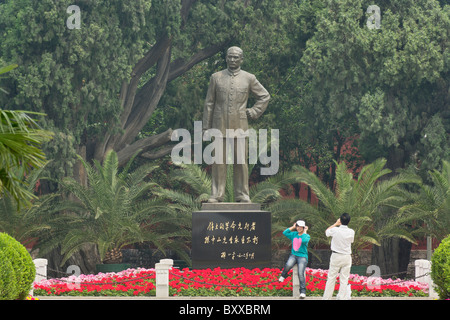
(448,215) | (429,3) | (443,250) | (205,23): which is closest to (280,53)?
(205,23)

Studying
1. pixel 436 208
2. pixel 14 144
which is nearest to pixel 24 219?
pixel 14 144

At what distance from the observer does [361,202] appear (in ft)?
58.5

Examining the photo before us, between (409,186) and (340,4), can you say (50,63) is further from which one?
(409,186)

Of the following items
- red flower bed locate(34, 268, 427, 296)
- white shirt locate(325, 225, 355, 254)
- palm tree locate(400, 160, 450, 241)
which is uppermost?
palm tree locate(400, 160, 450, 241)

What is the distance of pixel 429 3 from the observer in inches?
808

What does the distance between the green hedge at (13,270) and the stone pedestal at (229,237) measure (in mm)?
3896

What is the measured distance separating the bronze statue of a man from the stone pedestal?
65cm

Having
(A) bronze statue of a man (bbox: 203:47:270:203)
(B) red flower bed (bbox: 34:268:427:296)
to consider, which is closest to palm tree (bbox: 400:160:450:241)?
Result: (B) red flower bed (bbox: 34:268:427:296)

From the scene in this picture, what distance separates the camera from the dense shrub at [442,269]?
10852 mm

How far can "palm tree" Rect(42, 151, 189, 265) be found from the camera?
57.5 ft

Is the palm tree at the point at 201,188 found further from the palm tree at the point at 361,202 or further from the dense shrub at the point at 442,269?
the dense shrub at the point at 442,269

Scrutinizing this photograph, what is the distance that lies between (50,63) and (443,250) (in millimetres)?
11356

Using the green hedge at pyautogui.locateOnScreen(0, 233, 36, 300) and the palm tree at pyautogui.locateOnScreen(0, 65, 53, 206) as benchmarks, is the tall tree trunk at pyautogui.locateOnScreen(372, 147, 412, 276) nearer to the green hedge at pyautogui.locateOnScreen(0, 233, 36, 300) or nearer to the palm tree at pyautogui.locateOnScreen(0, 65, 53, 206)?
the green hedge at pyautogui.locateOnScreen(0, 233, 36, 300)

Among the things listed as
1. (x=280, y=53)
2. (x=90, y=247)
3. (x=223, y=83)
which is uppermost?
(x=280, y=53)
